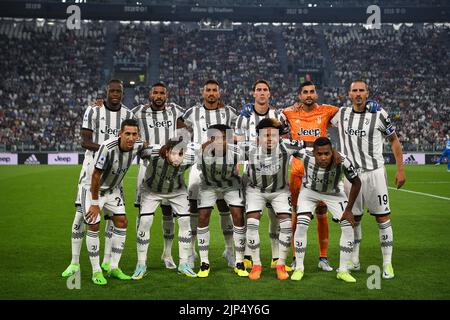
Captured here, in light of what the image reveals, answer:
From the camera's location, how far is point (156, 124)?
7582mm

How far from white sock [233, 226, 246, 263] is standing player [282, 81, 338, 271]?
85 cm

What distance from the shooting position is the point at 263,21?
42906 millimetres

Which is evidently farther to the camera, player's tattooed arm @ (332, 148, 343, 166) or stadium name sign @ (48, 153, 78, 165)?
stadium name sign @ (48, 153, 78, 165)

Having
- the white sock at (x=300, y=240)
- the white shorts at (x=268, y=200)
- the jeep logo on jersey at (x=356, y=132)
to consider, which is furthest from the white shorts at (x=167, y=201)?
the jeep logo on jersey at (x=356, y=132)

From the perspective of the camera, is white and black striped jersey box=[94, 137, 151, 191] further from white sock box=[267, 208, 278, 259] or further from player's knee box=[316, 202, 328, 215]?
player's knee box=[316, 202, 328, 215]

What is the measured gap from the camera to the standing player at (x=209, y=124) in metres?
7.38

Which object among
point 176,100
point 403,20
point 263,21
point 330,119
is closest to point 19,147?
point 176,100

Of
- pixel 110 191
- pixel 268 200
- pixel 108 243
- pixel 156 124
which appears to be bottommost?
pixel 108 243

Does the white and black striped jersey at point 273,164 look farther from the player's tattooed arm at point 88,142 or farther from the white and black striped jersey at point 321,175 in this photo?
the player's tattooed arm at point 88,142

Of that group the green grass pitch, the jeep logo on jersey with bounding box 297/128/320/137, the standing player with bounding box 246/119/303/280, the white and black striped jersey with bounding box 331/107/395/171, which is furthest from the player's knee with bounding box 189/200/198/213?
the white and black striped jersey with bounding box 331/107/395/171

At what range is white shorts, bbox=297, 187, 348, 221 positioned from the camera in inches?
265

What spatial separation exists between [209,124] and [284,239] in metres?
1.94

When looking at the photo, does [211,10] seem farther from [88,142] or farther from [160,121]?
[88,142]

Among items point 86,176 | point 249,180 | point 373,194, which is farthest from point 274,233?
point 86,176
